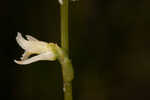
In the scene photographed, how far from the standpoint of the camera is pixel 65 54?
1.53 m

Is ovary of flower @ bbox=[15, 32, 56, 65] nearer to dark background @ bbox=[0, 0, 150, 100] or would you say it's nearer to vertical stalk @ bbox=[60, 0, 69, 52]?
vertical stalk @ bbox=[60, 0, 69, 52]

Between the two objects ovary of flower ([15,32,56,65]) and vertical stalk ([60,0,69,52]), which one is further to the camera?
ovary of flower ([15,32,56,65])

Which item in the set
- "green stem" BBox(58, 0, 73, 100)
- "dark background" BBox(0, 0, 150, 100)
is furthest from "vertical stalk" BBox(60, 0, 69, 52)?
"dark background" BBox(0, 0, 150, 100)

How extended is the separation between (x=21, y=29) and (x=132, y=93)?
87 centimetres

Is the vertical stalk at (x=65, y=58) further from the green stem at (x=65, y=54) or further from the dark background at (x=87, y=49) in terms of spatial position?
the dark background at (x=87, y=49)

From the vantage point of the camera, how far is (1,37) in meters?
3.04

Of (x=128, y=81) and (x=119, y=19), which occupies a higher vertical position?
(x=119, y=19)

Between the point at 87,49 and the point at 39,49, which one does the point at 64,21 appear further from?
the point at 87,49

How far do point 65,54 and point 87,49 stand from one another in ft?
5.16

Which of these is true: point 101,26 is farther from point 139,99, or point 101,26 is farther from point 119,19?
point 139,99

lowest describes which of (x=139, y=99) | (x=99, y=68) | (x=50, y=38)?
(x=139, y=99)

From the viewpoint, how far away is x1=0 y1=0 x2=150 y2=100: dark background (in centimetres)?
294

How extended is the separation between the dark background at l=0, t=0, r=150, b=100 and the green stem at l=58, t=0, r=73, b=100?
137cm

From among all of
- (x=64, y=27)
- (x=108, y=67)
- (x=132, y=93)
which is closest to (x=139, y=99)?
(x=132, y=93)
